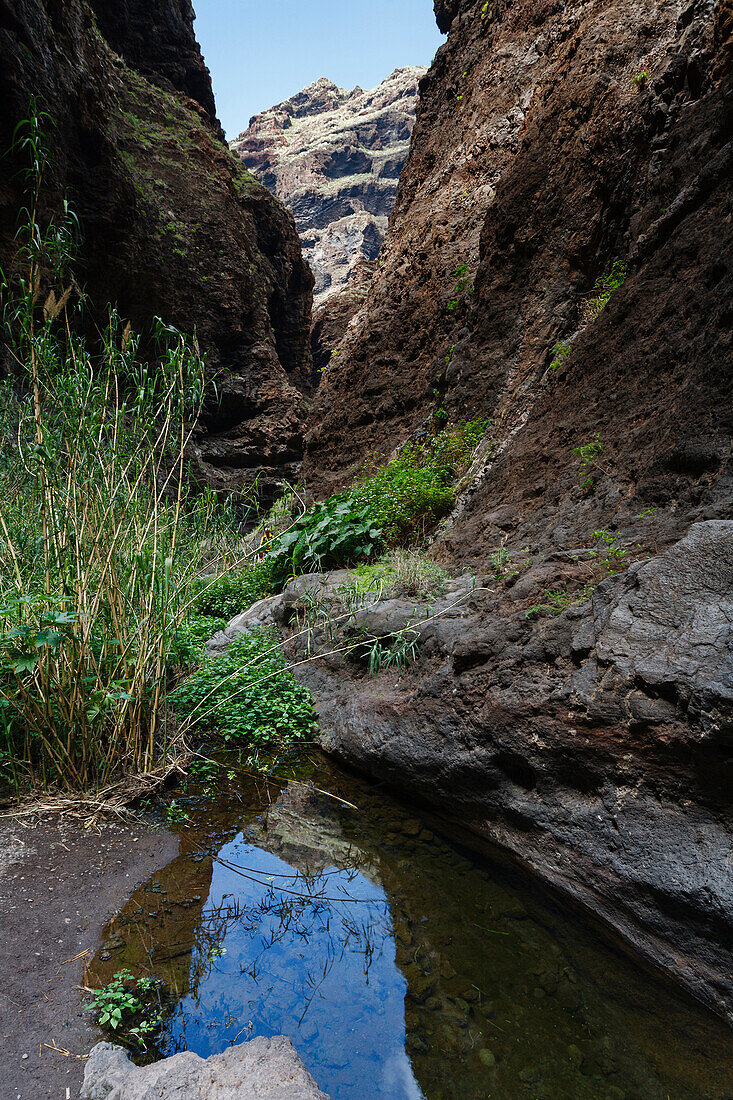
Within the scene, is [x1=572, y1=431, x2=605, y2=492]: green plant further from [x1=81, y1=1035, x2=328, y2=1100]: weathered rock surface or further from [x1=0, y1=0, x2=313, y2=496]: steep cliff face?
[x1=0, y1=0, x2=313, y2=496]: steep cliff face

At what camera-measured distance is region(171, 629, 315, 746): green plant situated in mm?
4094

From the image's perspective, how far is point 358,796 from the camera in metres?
3.59

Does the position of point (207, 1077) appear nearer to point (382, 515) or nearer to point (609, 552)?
point (609, 552)

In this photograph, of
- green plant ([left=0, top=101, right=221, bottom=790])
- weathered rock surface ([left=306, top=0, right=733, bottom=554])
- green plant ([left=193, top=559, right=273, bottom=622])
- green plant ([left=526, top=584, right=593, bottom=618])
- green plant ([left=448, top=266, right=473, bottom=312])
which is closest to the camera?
green plant ([left=0, top=101, right=221, bottom=790])

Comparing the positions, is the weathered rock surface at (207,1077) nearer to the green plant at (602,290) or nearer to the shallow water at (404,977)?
the shallow water at (404,977)

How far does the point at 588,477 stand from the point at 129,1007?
13.2 ft

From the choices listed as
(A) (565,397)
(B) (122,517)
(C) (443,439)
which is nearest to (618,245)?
(A) (565,397)

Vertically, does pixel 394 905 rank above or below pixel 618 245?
below

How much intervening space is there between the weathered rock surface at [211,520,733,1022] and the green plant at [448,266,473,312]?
18.5 feet

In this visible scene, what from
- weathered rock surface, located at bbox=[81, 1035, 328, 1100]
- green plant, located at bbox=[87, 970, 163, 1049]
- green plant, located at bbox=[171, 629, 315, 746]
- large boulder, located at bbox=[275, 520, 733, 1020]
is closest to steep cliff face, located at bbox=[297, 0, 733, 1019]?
large boulder, located at bbox=[275, 520, 733, 1020]

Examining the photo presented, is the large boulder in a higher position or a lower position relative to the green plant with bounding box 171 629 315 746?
higher

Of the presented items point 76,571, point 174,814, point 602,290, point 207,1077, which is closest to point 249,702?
point 174,814

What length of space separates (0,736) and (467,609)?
3.02 metres

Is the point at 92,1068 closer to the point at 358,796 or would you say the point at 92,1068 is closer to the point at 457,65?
the point at 358,796
